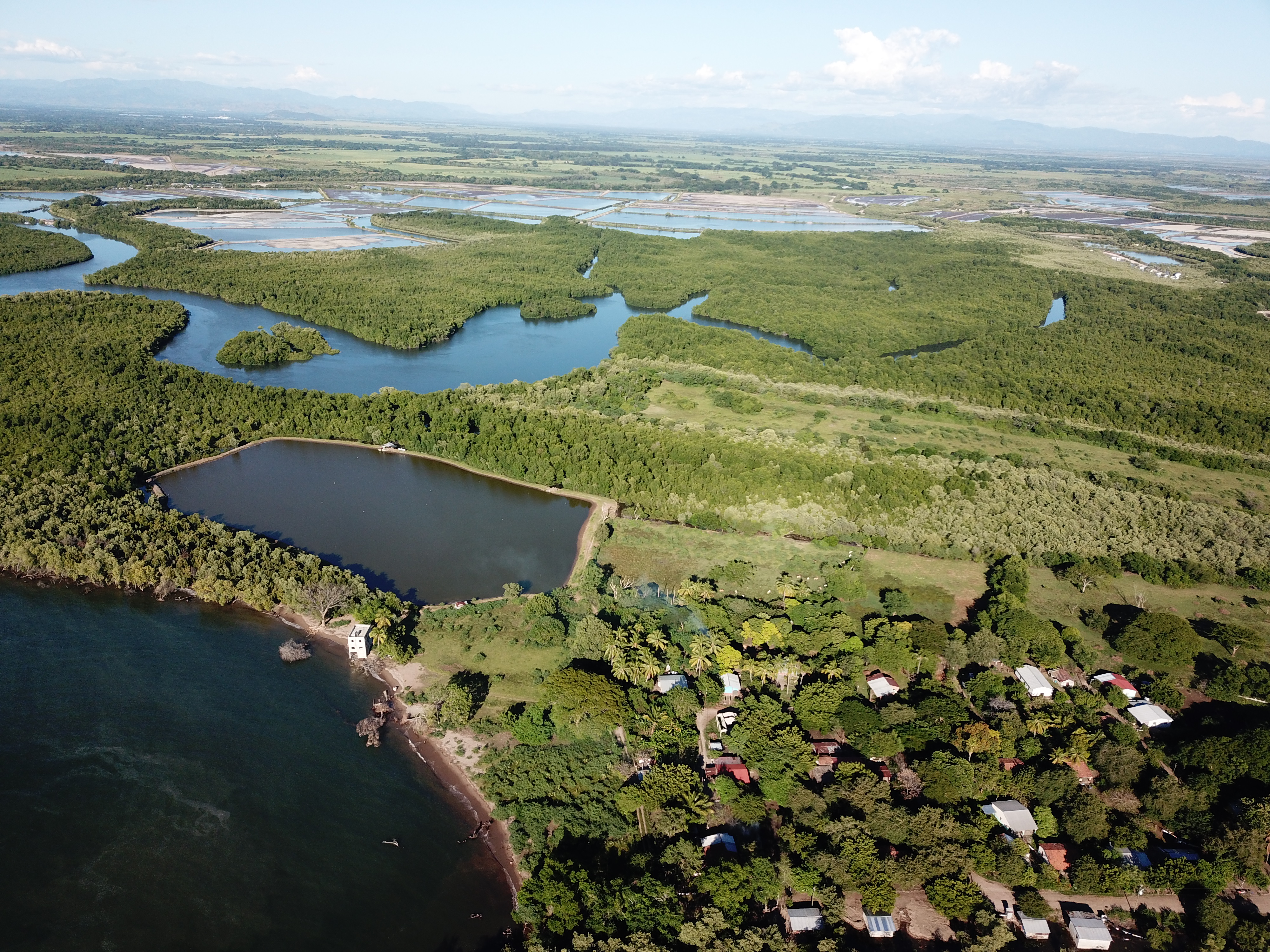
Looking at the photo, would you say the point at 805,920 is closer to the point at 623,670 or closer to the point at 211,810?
the point at 623,670

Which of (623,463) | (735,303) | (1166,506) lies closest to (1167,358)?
(1166,506)

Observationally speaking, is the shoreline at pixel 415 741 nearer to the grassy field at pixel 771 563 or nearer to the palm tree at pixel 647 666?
the palm tree at pixel 647 666

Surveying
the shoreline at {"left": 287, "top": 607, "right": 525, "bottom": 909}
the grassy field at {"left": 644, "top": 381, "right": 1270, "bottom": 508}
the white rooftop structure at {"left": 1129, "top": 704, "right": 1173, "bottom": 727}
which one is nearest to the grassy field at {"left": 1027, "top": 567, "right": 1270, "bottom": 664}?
the white rooftop structure at {"left": 1129, "top": 704, "right": 1173, "bottom": 727}

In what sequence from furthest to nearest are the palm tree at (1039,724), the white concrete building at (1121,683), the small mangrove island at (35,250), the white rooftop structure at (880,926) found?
the small mangrove island at (35,250)
the white concrete building at (1121,683)
the palm tree at (1039,724)
the white rooftop structure at (880,926)

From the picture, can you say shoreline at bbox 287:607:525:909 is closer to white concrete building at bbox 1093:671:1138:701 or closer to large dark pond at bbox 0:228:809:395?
white concrete building at bbox 1093:671:1138:701

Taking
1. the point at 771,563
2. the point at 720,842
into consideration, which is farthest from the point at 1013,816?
the point at 771,563

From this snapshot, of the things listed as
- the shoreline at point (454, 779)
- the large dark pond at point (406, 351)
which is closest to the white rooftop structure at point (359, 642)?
the shoreline at point (454, 779)
